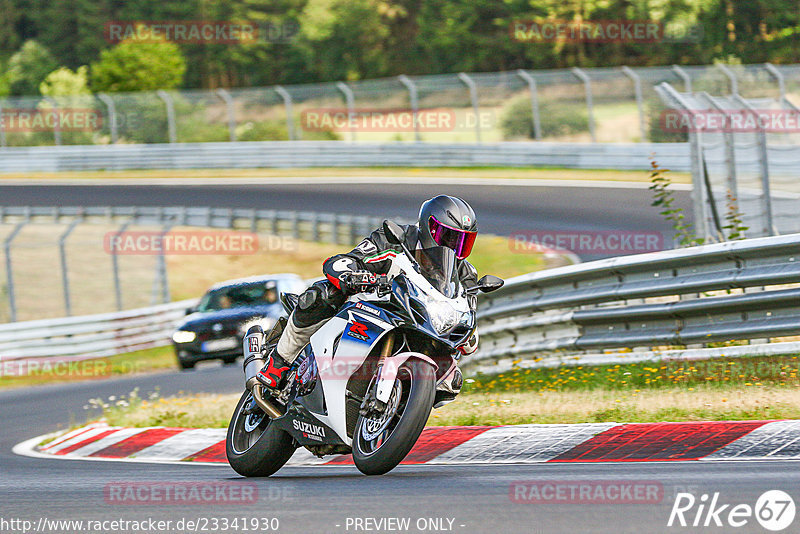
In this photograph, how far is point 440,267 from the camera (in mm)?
6109

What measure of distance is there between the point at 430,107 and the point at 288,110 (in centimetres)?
521

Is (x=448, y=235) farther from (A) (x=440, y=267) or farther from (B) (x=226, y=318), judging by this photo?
(B) (x=226, y=318)

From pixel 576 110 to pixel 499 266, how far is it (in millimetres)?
11108

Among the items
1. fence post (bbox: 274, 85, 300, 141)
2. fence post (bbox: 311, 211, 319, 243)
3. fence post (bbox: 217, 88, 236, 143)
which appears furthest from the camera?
fence post (bbox: 217, 88, 236, 143)

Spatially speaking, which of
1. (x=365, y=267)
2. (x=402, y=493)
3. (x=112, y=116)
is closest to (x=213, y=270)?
(x=112, y=116)

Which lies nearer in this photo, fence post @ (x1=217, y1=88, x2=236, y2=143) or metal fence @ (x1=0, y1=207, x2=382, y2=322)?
metal fence @ (x1=0, y1=207, x2=382, y2=322)

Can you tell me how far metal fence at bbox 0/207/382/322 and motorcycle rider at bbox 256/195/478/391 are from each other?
56.6ft

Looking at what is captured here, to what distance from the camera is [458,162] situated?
33750 millimetres

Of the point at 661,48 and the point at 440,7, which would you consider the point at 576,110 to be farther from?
the point at 440,7

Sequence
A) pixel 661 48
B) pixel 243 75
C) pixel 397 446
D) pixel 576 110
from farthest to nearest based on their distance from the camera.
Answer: pixel 243 75, pixel 661 48, pixel 576 110, pixel 397 446

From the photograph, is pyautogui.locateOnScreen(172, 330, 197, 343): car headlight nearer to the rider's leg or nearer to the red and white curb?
the red and white curb

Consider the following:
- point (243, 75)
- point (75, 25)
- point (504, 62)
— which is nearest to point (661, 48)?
point (504, 62)

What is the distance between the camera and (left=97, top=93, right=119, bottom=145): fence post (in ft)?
128

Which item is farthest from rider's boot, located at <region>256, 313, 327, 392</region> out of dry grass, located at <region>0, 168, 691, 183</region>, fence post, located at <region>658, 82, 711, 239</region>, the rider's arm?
dry grass, located at <region>0, 168, 691, 183</region>
